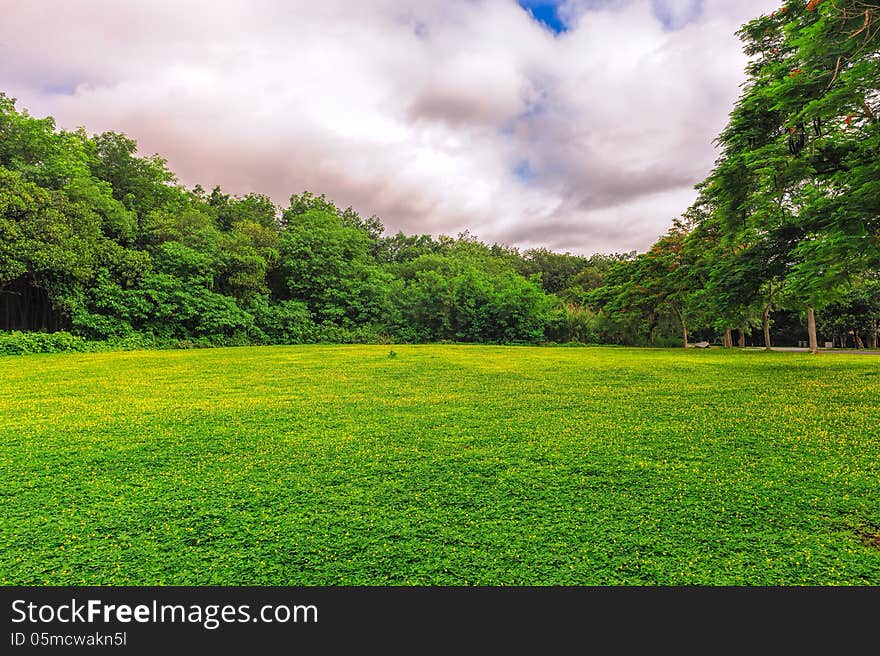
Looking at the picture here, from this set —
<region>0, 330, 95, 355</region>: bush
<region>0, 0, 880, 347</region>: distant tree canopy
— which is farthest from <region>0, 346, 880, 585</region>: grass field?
<region>0, 330, 95, 355</region>: bush

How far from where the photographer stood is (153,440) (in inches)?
119

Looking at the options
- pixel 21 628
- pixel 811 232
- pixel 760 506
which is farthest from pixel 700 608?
pixel 811 232

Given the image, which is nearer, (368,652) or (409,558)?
(368,652)

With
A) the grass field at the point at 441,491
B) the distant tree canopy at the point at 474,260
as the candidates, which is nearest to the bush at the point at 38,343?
the distant tree canopy at the point at 474,260

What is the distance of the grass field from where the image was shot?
1.46 meters

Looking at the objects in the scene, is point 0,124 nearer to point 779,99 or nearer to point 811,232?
point 779,99

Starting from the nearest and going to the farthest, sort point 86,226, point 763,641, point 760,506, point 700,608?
point 763,641, point 700,608, point 760,506, point 86,226

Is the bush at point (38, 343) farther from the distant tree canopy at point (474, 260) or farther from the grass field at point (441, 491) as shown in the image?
the grass field at point (441, 491)

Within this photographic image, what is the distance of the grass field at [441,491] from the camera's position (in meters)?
1.46

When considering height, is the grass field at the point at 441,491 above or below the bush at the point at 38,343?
below

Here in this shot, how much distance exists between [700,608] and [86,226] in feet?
60.5

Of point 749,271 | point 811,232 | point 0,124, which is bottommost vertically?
point 749,271

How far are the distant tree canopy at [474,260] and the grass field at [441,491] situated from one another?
3.52m

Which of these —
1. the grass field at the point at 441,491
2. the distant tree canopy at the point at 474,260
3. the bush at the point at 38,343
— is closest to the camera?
the grass field at the point at 441,491
